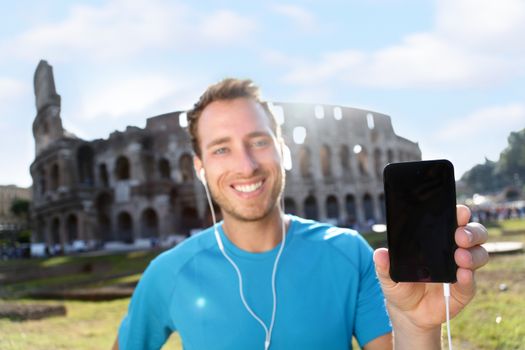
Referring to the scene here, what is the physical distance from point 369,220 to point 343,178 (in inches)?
146

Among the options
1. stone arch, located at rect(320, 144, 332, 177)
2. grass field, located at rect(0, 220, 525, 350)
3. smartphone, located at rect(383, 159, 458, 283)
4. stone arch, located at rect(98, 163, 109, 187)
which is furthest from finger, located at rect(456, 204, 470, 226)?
stone arch, located at rect(320, 144, 332, 177)

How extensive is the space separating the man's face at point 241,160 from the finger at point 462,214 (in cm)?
89

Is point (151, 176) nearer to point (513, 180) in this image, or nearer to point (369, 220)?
point (369, 220)

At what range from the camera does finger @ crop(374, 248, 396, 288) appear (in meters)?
1.35

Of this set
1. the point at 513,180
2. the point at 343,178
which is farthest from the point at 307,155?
the point at 513,180

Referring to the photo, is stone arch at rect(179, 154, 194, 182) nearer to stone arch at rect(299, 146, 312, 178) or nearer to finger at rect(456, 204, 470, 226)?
stone arch at rect(299, 146, 312, 178)

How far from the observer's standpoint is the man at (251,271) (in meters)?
1.85

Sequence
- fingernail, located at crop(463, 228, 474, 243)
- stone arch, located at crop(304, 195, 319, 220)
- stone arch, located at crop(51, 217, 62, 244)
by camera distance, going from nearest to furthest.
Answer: fingernail, located at crop(463, 228, 474, 243), stone arch, located at crop(51, 217, 62, 244), stone arch, located at crop(304, 195, 319, 220)

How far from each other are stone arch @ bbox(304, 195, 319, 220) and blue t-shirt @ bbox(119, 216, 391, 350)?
29.9 metres

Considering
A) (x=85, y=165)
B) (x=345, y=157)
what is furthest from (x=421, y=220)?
(x=345, y=157)

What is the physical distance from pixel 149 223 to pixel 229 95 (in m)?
28.4

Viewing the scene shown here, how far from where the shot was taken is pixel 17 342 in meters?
5.40

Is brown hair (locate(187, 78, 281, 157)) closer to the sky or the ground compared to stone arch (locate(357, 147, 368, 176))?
closer to the ground

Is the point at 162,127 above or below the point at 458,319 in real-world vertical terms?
above
